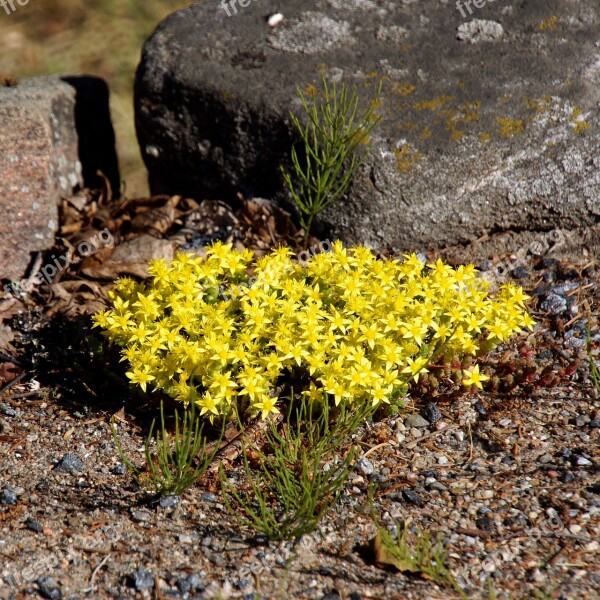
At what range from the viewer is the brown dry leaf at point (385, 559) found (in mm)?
2771

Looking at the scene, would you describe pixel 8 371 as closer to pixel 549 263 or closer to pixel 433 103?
pixel 433 103

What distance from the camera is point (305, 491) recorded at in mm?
2883

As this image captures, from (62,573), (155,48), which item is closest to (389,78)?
(155,48)

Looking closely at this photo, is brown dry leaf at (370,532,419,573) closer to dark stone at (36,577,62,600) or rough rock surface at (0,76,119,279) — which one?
dark stone at (36,577,62,600)

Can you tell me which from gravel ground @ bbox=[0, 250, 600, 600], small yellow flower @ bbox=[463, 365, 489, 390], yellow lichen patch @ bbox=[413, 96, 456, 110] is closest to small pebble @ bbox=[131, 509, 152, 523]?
gravel ground @ bbox=[0, 250, 600, 600]

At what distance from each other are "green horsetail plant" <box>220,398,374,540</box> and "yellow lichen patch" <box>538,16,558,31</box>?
277 centimetres

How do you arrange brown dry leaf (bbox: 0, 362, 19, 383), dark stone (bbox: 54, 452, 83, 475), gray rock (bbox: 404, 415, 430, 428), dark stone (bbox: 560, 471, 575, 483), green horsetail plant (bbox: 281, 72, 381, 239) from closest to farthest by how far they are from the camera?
dark stone (bbox: 560, 471, 575, 483) → dark stone (bbox: 54, 452, 83, 475) → gray rock (bbox: 404, 415, 430, 428) → brown dry leaf (bbox: 0, 362, 19, 383) → green horsetail plant (bbox: 281, 72, 381, 239)

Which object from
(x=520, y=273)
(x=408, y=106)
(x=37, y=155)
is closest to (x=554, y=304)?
(x=520, y=273)

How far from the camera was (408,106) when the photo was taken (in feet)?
15.1

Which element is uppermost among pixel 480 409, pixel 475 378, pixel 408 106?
pixel 408 106

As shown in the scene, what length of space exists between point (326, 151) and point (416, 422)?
156 centimetres

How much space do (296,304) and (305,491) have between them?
3.07 ft

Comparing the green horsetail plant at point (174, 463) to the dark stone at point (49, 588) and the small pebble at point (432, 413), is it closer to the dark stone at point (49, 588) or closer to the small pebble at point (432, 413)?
the dark stone at point (49, 588)

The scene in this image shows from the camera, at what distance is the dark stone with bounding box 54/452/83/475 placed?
3340 mm
